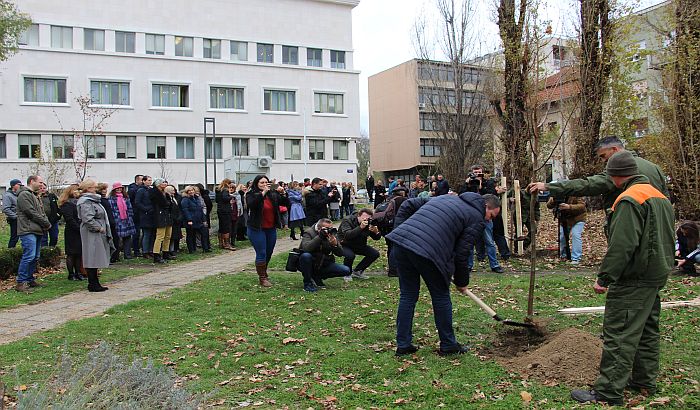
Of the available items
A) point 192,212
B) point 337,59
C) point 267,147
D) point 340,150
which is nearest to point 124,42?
point 267,147

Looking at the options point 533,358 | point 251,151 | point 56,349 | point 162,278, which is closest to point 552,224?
point 162,278

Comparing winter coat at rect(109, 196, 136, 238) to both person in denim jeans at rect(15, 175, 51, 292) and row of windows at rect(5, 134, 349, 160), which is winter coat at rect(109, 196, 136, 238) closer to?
person in denim jeans at rect(15, 175, 51, 292)

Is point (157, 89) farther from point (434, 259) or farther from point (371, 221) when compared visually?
point (434, 259)

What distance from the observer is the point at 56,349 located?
21.7 ft

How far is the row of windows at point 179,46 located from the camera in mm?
39094

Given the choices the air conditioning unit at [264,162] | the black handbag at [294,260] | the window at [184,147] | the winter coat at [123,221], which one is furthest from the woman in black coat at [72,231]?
the window at [184,147]

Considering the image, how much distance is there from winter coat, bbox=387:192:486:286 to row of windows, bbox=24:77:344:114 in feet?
126

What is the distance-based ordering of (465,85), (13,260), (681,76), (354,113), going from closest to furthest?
1. (13,260)
2. (681,76)
3. (465,85)
4. (354,113)

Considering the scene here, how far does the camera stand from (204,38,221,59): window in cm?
4312

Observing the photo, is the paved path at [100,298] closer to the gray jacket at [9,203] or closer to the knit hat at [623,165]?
the gray jacket at [9,203]

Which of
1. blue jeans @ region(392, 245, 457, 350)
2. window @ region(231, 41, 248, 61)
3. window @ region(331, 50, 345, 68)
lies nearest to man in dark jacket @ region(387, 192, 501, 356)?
blue jeans @ region(392, 245, 457, 350)

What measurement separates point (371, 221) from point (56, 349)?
5653 millimetres

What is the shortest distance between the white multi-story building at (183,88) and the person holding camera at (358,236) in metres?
26.6

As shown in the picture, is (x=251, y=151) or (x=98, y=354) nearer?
(x=98, y=354)
